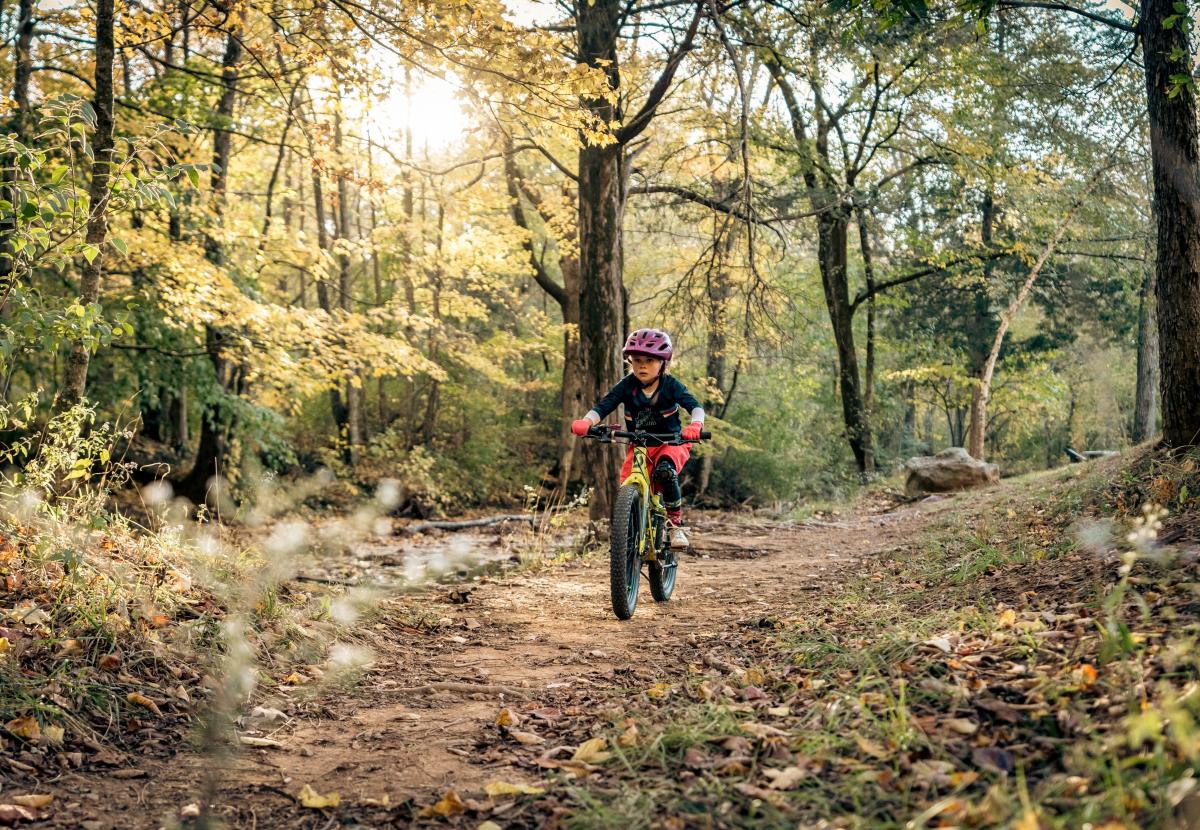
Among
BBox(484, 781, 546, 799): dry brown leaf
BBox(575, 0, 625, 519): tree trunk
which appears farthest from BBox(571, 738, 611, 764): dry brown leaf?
BBox(575, 0, 625, 519): tree trunk

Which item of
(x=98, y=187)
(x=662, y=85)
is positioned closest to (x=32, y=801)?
(x=98, y=187)

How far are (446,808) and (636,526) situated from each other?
3543mm

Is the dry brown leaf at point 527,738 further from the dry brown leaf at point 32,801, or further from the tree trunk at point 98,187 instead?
the tree trunk at point 98,187

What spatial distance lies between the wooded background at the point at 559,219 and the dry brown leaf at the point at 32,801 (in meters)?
2.79

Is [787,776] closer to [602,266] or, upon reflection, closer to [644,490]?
[644,490]

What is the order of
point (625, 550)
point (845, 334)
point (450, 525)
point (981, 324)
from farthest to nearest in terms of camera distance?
point (981, 324)
point (845, 334)
point (450, 525)
point (625, 550)

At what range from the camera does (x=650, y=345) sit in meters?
6.46

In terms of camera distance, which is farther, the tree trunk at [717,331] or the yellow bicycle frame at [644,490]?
the tree trunk at [717,331]

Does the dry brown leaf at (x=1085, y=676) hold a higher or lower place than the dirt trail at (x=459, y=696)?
higher

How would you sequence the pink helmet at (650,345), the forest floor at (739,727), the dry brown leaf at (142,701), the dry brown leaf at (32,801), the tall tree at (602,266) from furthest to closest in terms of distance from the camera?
the tall tree at (602,266) → the pink helmet at (650,345) → the dry brown leaf at (142,701) → the dry brown leaf at (32,801) → the forest floor at (739,727)

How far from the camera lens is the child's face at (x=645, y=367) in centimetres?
657

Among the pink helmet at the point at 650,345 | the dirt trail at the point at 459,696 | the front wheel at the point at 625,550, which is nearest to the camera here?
the dirt trail at the point at 459,696

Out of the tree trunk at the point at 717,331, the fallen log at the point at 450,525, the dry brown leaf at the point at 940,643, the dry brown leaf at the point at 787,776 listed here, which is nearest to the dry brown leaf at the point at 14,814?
the dry brown leaf at the point at 787,776

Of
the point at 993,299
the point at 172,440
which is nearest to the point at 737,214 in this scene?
the point at 172,440
